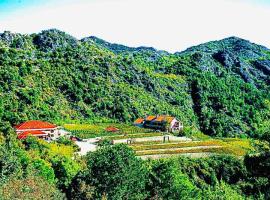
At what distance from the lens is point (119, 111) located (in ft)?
228

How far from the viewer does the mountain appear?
59844 millimetres

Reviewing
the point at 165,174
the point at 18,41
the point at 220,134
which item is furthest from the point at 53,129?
the point at 220,134

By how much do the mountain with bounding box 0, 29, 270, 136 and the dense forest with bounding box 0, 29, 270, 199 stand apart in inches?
8.3

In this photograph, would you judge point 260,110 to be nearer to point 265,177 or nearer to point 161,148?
point 161,148

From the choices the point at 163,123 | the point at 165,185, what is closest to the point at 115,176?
the point at 165,185

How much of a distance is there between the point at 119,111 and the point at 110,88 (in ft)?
21.6

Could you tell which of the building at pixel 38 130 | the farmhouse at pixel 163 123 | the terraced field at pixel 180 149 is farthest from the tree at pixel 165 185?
the farmhouse at pixel 163 123

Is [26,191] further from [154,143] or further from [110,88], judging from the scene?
[110,88]

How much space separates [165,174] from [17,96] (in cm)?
3772

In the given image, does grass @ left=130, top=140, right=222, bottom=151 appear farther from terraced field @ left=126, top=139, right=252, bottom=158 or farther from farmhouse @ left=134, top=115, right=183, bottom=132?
farmhouse @ left=134, top=115, right=183, bottom=132

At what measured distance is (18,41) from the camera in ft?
261

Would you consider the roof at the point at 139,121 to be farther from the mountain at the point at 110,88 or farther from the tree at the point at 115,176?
the tree at the point at 115,176

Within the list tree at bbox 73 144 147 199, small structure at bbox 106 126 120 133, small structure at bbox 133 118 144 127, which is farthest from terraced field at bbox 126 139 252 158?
tree at bbox 73 144 147 199

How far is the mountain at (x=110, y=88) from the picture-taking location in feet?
196
